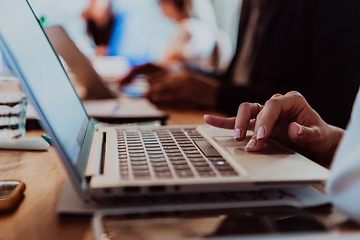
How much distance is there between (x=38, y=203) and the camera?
0.99 ft

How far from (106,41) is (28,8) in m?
2.70

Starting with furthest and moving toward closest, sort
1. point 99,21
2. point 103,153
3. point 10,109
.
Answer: point 99,21 → point 10,109 → point 103,153

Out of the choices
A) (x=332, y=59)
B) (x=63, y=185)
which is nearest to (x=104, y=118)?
(x=63, y=185)

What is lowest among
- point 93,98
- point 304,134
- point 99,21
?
point 93,98

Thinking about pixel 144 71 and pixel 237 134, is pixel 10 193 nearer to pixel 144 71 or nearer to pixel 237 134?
pixel 237 134

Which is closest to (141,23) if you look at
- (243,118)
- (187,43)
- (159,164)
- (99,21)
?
(99,21)

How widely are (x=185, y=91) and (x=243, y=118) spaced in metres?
0.64

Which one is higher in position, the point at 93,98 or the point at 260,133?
the point at 260,133

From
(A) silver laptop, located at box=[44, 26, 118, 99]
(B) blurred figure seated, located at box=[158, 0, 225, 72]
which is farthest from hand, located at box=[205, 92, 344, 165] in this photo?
(B) blurred figure seated, located at box=[158, 0, 225, 72]

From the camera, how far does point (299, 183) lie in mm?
287

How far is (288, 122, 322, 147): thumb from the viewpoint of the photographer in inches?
16.5

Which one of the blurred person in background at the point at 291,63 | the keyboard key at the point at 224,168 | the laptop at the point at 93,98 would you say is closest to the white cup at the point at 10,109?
the laptop at the point at 93,98

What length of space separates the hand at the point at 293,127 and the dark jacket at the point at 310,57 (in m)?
0.06

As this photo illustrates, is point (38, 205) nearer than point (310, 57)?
Yes
